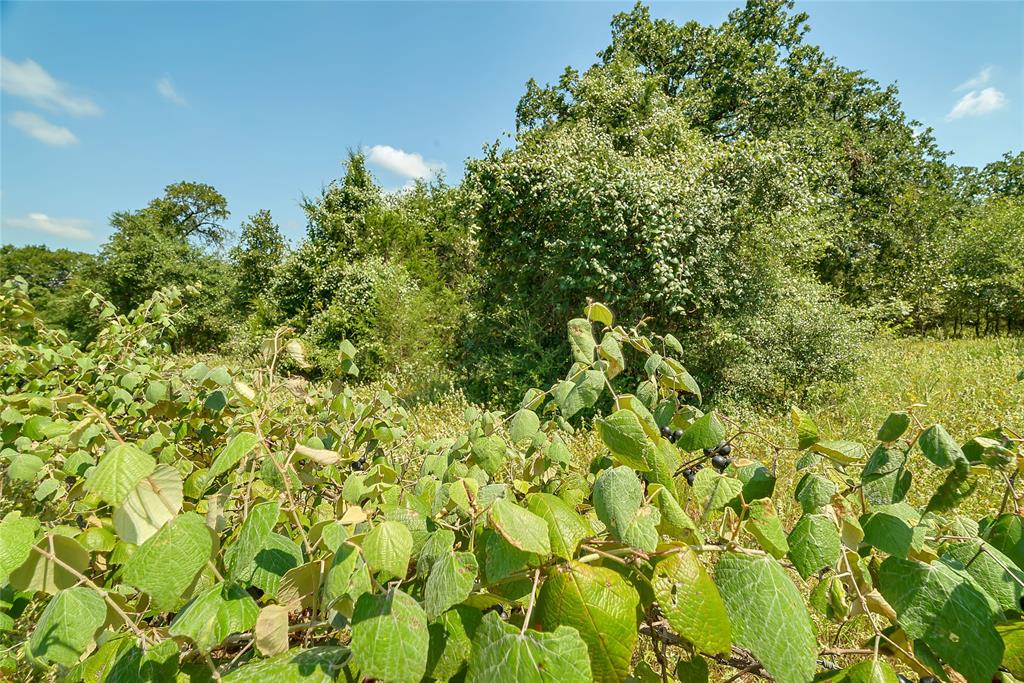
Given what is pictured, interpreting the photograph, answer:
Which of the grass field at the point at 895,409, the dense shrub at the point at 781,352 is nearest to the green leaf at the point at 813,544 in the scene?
the grass field at the point at 895,409

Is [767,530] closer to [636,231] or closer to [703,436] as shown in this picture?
[703,436]

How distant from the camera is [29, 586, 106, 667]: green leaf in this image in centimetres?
53

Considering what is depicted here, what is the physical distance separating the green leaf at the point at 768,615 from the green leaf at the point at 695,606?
2cm

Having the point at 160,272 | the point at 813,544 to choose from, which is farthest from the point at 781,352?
the point at 160,272

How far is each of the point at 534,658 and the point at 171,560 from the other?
0.42 meters

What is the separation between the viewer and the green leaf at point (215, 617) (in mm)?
487

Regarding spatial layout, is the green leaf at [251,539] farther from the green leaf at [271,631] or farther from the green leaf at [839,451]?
the green leaf at [839,451]

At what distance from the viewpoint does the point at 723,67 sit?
1398 cm

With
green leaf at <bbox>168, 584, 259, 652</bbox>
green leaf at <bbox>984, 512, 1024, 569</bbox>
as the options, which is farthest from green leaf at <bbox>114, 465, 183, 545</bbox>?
green leaf at <bbox>984, 512, 1024, 569</bbox>

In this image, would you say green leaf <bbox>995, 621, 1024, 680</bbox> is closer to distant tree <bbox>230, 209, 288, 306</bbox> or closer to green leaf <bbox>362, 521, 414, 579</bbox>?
green leaf <bbox>362, 521, 414, 579</bbox>

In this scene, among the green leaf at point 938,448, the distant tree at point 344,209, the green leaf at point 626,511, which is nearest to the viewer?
the green leaf at point 626,511

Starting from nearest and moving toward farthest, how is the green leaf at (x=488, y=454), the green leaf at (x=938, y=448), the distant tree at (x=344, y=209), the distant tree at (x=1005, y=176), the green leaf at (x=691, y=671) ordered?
1. the green leaf at (x=938, y=448)
2. the green leaf at (x=691, y=671)
3. the green leaf at (x=488, y=454)
4. the distant tree at (x=344, y=209)
5. the distant tree at (x=1005, y=176)

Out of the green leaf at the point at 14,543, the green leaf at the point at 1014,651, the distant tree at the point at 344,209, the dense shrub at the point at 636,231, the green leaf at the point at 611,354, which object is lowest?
the green leaf at the point at 1014,651

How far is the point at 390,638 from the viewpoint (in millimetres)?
449
